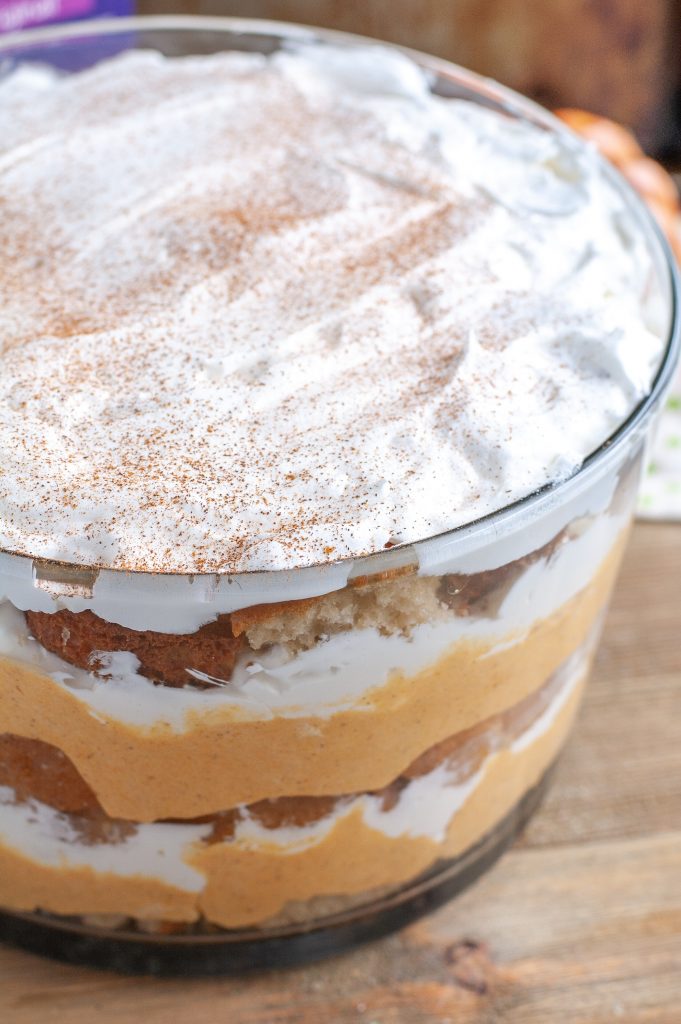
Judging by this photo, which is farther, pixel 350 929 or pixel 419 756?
pixel 350 929

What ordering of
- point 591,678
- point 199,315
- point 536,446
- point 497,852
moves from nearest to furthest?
point 536,446 → point 199,315 → point 497,852 → point 591,678

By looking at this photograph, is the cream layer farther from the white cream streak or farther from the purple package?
Result: the purple package

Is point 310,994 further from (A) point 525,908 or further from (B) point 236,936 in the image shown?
(A) point 525,908

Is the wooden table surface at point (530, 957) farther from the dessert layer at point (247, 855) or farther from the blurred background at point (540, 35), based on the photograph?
the blurred background at point (540, 35)

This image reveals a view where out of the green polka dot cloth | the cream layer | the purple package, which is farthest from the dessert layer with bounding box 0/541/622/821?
the purple package

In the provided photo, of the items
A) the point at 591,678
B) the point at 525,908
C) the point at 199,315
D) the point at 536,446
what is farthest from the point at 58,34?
the point at 525,908

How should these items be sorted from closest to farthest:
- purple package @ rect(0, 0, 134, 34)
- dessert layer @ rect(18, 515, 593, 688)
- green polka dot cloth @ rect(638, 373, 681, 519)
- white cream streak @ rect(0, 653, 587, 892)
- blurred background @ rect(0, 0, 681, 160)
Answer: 1. dessert layer @ rect(18, 515, 593, 688)
2. white cream streak @ rect(0, 653, 587, 892)
3. green polka dot cloth @ rect(638, 373, 681, 519)
4. purple package @ rect(0, 0, 134, 34)
5. blurred background @ rect(0, 0, 681, 160)

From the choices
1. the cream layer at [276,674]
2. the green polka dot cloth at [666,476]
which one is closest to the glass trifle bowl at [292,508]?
the cream layer at [276,674]
